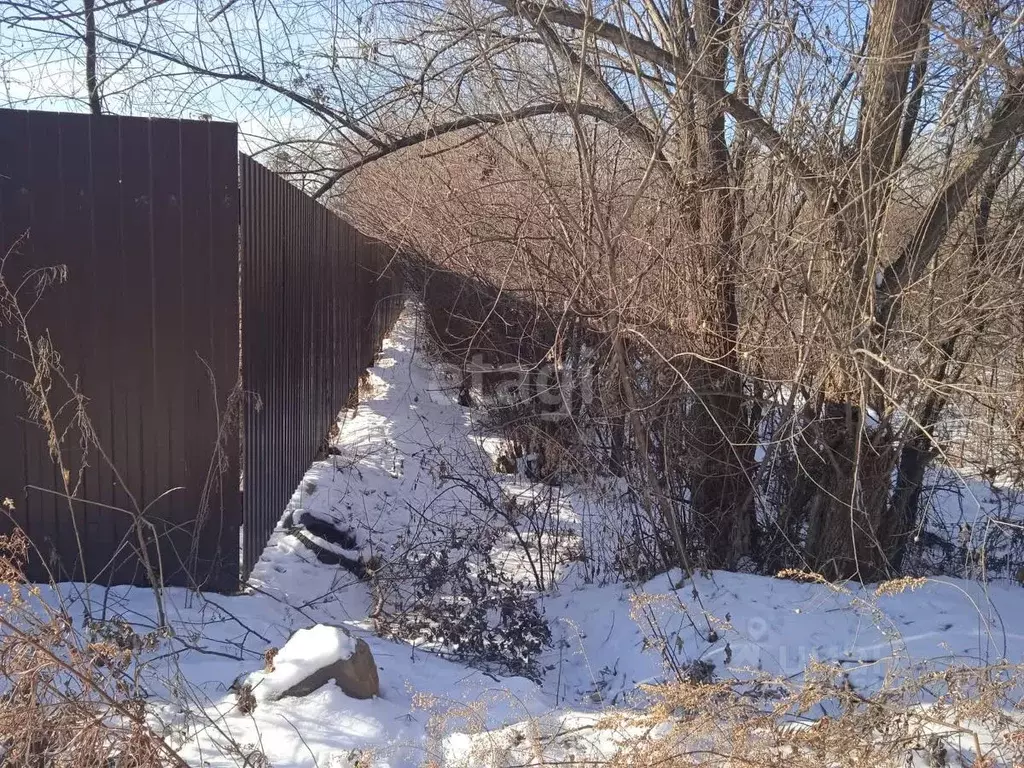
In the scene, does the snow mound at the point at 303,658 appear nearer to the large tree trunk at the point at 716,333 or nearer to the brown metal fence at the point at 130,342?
the brown metal fence at the point at 130,342

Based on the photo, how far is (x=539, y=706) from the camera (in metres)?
3.74

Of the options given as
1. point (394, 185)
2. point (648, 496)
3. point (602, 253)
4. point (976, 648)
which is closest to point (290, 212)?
point (602, 253)

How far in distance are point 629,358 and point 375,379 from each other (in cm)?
764

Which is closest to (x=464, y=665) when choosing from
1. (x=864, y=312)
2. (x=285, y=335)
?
(x=285, y=335)

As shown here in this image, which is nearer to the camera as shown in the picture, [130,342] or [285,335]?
[130,342]

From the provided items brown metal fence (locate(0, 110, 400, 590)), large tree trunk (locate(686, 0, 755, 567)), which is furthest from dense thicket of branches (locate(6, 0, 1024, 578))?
brown metal fence (locate(0, 110, 400, 590))

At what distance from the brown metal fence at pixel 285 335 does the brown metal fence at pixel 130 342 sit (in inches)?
1.9

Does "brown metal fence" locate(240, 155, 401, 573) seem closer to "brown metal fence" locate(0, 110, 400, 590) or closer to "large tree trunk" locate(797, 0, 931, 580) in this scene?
"brown metal fence" locate(0, 110, 400, 590)

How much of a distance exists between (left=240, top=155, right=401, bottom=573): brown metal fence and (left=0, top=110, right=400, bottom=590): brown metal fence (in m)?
0.05

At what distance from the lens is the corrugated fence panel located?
14.2ft

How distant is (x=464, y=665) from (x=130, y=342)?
2379mm

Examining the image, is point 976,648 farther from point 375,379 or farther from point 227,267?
point 375,379

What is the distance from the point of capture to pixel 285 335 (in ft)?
19.2

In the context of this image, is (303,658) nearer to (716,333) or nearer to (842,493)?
(716,333)
